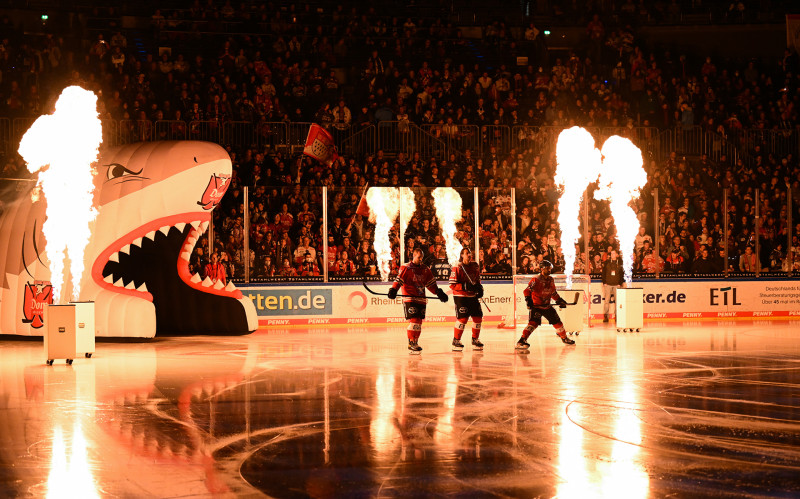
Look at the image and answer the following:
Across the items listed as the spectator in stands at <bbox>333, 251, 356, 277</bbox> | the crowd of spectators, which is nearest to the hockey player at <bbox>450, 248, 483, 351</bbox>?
the crowd of spectators

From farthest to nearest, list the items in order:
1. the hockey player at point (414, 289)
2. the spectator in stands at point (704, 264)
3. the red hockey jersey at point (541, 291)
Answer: the spectator in stands at point (704, 264) → the red hockey jersey at point (541, 291) → the hockey player at point (414, 289)

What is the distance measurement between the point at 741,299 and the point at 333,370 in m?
13.4

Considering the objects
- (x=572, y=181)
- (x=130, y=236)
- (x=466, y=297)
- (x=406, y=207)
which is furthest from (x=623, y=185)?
(x=130, y=236)

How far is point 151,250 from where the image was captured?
16078mm

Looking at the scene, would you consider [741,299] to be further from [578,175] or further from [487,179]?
[487,179]

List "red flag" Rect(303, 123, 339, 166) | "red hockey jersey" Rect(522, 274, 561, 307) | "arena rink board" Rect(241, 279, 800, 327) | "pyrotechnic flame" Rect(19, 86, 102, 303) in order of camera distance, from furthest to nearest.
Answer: "red flag" Rect(303, 123, 339, 166)
"arena rink board" Rect(241, 279, 800, 327)
"red hockey jersey" Rect(522, 274, 561, 307)
"pyrotechnic flame" Rect(19, 86, 102, 303)

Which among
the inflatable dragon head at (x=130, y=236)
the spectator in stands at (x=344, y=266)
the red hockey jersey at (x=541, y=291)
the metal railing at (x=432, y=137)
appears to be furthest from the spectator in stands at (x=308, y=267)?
the red hockey jersey at (x=541, y=291)

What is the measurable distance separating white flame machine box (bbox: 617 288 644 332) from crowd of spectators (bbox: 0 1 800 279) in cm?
206

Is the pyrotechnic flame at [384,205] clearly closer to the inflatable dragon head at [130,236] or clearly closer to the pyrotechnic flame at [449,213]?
the pyrotechnic flame at [449,213]

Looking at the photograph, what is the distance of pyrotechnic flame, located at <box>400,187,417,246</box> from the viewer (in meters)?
19.6

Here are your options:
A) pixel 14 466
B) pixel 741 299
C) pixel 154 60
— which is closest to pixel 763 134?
pixel 741 299

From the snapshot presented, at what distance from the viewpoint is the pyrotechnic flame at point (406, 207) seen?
64.3 ft

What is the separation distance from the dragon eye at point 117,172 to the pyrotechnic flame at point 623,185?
10804 mm

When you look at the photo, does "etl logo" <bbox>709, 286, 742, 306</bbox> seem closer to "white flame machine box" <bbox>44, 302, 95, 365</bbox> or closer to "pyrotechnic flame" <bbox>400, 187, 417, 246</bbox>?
"pyrotechnic flame" <bbox>400, 187, 417, 246</bbox>
